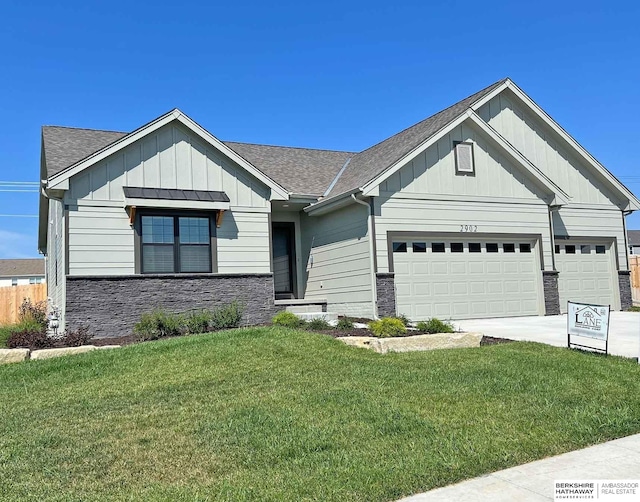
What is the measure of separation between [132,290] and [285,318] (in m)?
3.79

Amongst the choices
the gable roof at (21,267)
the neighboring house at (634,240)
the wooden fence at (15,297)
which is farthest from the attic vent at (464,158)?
the gable roof at (21,267)

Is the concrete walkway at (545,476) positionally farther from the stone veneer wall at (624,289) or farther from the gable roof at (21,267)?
the gable roof at (21,267)

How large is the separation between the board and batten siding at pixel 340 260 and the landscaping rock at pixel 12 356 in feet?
27.0

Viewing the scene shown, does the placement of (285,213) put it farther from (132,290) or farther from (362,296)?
(132,290)

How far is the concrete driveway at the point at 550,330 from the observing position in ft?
34.5

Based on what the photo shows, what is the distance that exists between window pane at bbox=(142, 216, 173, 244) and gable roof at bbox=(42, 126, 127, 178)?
2.21m

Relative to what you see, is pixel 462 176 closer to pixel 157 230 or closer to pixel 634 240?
pixel 157 230

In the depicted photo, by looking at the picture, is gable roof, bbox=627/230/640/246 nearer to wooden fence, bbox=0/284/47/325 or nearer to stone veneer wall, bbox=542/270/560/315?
stone veneer wall, bbox=542/270/560/315

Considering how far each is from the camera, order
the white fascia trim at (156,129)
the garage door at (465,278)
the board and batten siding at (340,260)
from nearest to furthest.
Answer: the white fascia trim at (156,129)
the board and batten siding at (340,260)
the garage door at (465,278)

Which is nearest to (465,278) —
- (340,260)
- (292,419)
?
(340,260)

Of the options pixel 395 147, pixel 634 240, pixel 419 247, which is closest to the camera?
Result: pixel 419 247

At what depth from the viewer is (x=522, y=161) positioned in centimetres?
1686

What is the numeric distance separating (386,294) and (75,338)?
755cm

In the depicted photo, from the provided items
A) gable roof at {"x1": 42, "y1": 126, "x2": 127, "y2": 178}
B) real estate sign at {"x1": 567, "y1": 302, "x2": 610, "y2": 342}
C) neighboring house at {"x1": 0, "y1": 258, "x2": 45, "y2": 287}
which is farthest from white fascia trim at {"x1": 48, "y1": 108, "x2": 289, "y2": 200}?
neighboring house at {"x1": 0, "y1": 258, "x2": 45, "y2": 287}
